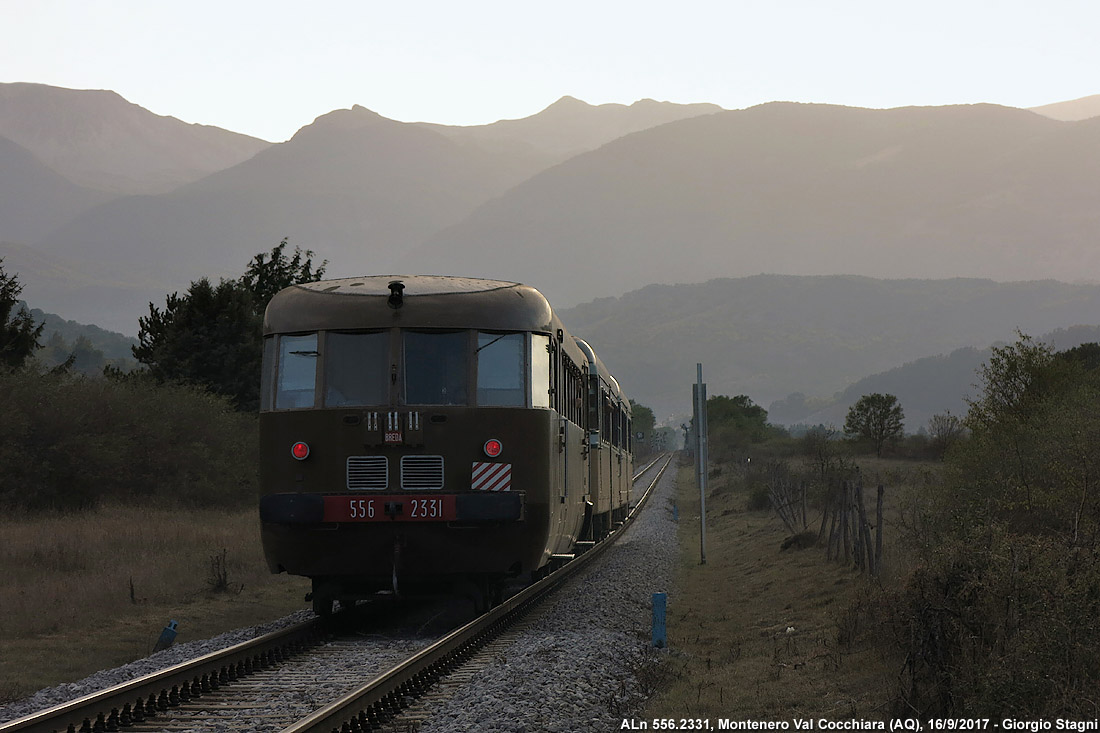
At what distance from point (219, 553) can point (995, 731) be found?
1707 centimetres

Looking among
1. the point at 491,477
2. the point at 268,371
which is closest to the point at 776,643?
the point at 491,477

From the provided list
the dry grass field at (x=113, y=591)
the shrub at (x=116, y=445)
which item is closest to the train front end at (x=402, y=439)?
the dry grass field at (x=113, y=591)

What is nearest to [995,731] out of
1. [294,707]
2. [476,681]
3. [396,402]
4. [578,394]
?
[476,681]

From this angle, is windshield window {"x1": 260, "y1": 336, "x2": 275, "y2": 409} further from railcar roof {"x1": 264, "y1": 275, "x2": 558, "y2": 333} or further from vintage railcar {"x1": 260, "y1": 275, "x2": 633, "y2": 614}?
railcar roof {"x1": 264, "y1": 275, "x2": 558, "y2": 333}

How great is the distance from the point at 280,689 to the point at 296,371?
4274 mm

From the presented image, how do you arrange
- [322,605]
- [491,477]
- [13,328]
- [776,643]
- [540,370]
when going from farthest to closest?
1. [13,328]
2. [322,605]
3. [540,370]
4. [776,643]
5. [491,477]

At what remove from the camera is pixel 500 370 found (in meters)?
13.0

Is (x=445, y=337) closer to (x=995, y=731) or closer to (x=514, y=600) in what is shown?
(x=514, y=600)

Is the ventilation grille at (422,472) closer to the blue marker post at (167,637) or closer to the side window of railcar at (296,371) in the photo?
the side window of railcar at (296,371)

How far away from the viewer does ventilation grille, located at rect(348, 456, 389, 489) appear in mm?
12461

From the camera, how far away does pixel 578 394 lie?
17.5 m

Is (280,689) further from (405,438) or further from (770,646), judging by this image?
(770,646)

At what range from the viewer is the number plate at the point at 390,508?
40.3 ft

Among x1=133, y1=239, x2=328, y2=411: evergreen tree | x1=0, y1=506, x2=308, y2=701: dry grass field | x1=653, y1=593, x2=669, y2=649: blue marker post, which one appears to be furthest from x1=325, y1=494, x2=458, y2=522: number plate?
x1=133, y1=239, x2=328, y2=411: evergreen tree
